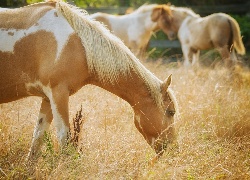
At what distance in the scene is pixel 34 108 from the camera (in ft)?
14.6

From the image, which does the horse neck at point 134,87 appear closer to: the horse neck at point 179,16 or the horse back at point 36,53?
the horse back at point 36,53

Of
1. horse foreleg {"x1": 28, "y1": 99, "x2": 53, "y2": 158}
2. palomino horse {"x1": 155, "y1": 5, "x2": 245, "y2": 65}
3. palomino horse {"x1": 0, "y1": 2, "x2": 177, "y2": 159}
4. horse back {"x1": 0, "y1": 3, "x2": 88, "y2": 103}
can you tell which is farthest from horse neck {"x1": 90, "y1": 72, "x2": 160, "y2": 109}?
palomino horse {"x1": 155, "y1": 5, "x2": 245, "y2": 65}

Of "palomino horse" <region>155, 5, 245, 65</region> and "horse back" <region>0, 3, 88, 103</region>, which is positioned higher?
"horse back" <region>0, 3, 88, 103</region>

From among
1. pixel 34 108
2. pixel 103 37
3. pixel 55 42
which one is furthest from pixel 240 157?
pixel 34 108

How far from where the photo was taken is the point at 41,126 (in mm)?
3520

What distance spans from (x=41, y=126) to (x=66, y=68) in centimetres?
73

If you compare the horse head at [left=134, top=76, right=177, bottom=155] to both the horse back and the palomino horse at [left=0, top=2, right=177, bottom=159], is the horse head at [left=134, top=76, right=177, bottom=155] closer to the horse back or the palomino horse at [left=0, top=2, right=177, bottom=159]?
the palomino horse at [left=0, top=2, right=177, bottom=159]

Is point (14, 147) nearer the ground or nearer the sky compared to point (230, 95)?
nearer the sky

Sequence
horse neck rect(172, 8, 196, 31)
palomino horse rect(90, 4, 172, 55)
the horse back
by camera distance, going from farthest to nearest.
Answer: horse neck rect(172, 8, 196, 31), palomino horse rect(90, 4, 172, 55), the horse back

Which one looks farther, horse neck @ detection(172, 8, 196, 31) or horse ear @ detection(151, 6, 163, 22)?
horse neck @ detection(172, 8, 196, 31)

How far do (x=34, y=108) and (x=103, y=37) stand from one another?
1576 millimetres

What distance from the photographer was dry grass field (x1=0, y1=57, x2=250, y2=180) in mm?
2799

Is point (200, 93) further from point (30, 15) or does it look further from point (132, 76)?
point (30, 15)

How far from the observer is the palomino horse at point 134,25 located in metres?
9.63
